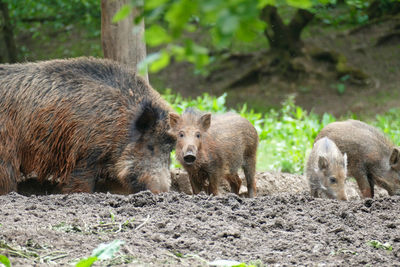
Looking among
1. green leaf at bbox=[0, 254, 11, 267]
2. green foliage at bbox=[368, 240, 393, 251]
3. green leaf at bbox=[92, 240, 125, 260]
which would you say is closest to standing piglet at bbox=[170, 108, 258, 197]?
green foliage at bbox=[368, 240, 393, 251]

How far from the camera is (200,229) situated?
4.19m

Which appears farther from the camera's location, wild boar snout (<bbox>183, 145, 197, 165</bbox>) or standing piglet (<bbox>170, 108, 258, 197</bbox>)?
standing piglet (<bbox>170, 108, 258, 197</bbox>)

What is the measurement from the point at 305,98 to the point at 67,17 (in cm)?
647

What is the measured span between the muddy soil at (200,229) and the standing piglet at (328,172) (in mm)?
1008

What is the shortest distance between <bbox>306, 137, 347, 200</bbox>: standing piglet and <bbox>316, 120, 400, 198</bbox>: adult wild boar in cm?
48

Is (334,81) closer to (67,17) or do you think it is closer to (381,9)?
(381,9)

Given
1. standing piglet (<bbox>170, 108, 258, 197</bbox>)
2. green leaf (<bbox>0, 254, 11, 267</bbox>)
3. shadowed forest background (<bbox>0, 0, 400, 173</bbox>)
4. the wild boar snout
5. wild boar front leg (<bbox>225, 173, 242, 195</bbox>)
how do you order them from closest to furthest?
green leaf (<bbox>0, 254, 11, 267</bbox>) → the wild boar snout → standing piglet (<bbox>170, 108, 258, 197</bbox>) → wild boar front leg (<bbox>225, 173, 242, 195</bbox>) → shadowed forest background (<bbox>0, 0, 400, 173</bbox>)

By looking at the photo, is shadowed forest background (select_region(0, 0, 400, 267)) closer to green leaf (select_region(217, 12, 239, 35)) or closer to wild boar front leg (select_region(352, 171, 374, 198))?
green leaf (select_region(217, 12, 239, 35))

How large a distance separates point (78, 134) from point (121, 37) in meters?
1.44

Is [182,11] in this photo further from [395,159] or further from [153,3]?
[395,159]

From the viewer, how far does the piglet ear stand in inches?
245

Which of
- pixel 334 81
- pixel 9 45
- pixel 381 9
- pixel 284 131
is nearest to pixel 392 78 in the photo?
pixel 334 81

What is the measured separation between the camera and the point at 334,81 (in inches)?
561

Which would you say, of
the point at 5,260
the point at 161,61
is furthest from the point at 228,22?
the point at 5,260
